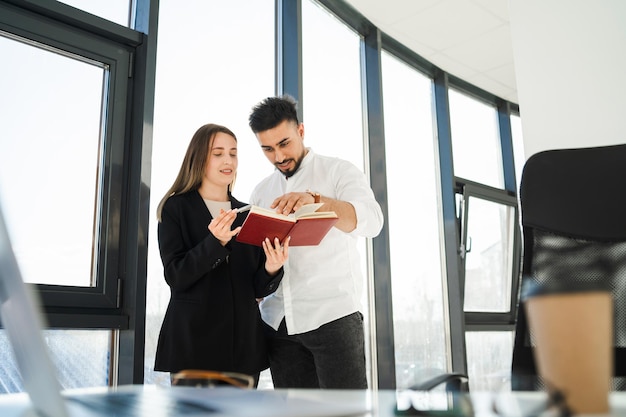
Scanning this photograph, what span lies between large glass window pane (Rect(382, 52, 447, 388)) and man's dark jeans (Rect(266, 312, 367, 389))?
5.99 ft

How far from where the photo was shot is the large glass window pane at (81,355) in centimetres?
188

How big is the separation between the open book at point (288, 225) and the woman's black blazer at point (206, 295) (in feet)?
0.37

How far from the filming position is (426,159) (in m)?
4.44

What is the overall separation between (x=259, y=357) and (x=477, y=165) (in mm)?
3627

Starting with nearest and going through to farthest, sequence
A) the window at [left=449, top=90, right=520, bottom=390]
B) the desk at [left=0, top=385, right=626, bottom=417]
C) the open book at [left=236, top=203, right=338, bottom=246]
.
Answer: the desk at [left=0, top=385, right=626, bottom=417] < the open book at [left=236, top=203, right=338, bottom=246] < the window at [left=449, top=90, right=520, bottom=390]

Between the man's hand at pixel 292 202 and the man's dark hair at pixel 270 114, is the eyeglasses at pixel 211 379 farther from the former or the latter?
the man's dark hair at pixel 270 114

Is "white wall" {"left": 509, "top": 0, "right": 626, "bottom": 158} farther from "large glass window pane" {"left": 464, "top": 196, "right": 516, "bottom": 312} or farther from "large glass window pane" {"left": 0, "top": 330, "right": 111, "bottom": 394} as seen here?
"large glass window pane" {"left": 464, "top": 196, "right": 516, "bottom": 312}

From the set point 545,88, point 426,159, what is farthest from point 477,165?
point 545,88

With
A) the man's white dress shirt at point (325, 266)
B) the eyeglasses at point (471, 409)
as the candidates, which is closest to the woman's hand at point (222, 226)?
the man's white dress shirt at point (325, 266)

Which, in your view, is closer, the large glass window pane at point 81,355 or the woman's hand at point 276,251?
the woman's hand at point 276,251

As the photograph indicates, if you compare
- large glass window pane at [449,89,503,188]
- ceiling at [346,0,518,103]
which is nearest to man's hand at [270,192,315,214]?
ceiling at [346,0,518,103]

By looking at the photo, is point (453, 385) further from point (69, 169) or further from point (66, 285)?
point (69, 169)

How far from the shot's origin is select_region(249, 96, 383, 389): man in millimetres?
1818

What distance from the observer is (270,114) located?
81.2 inches
